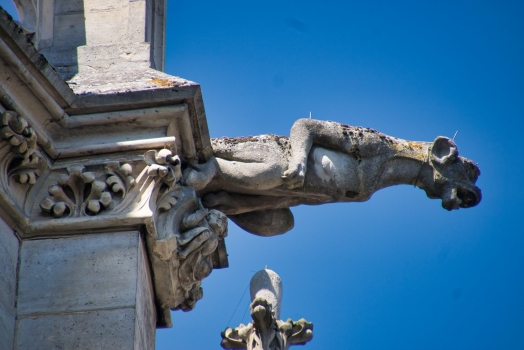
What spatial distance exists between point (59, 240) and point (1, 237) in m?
0.37

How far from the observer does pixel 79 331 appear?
4.82m

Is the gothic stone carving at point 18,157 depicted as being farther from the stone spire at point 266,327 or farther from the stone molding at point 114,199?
the stone spire at point 266,327

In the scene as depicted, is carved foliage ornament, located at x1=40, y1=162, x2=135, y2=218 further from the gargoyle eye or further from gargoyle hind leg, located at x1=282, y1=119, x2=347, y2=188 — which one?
the gargoyle eye

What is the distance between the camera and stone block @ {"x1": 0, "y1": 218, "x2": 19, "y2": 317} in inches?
191

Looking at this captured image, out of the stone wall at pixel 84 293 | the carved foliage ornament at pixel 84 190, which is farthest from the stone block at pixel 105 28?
the stone wall at pixel 84 293

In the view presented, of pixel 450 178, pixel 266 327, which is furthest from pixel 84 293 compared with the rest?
pixel 450 178

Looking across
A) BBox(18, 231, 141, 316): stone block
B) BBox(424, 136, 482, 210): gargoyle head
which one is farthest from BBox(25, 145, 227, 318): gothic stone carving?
BBox(424, 136, 482, 210): gargoyle head

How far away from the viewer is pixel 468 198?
22.6 feet

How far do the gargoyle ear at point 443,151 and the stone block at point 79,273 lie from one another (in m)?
2.81

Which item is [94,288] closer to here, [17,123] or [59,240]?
[59,240]

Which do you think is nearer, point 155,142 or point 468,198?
point 155,142

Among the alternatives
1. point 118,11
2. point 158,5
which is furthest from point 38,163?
point 158,5

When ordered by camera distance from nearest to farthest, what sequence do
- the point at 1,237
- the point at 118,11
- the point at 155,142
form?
the point at 1,237, the point at 155,142, the point at 118,11

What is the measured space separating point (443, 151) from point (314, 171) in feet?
3.90
